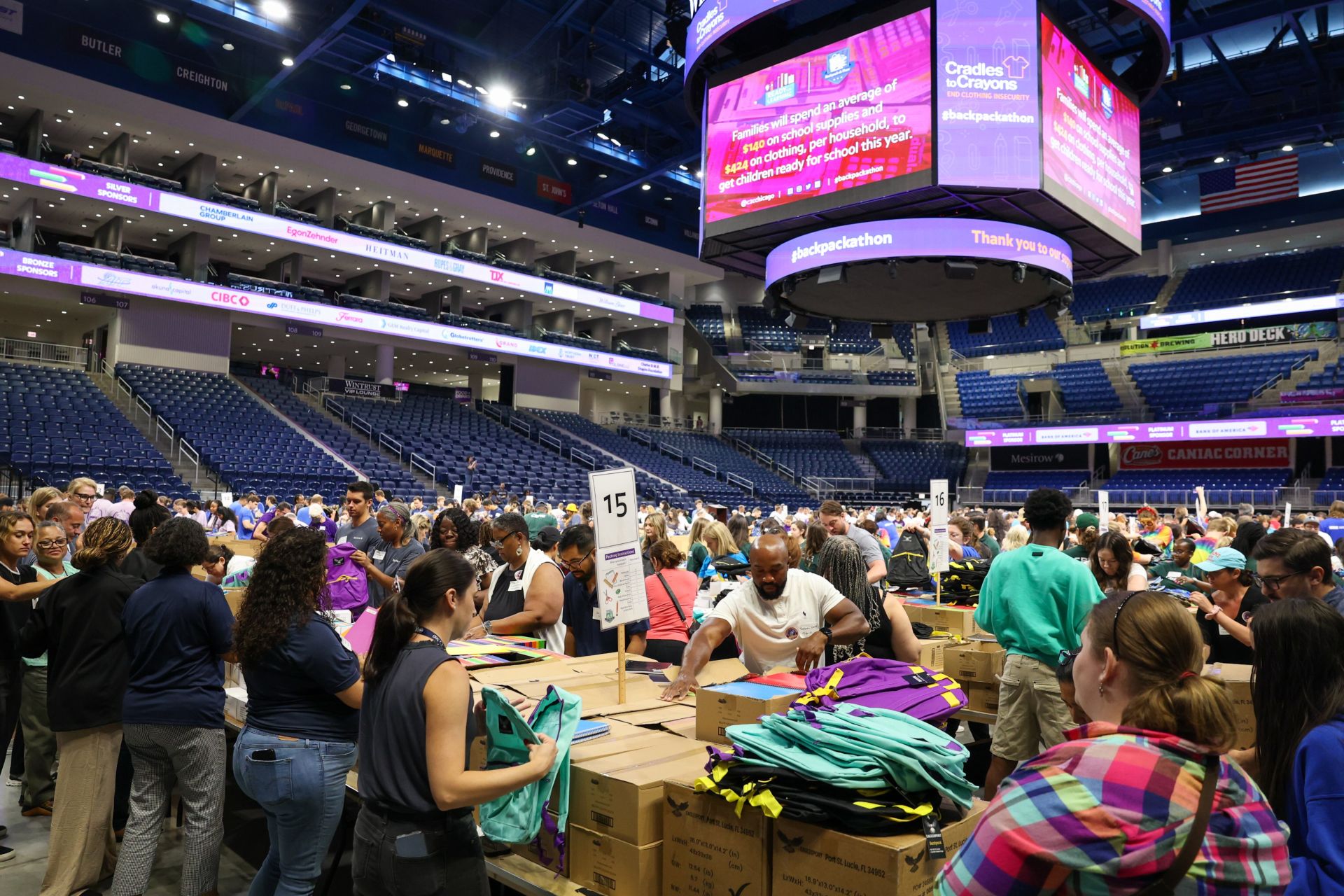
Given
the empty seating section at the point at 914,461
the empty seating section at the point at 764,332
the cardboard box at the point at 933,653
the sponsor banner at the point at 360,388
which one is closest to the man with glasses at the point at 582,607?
the cardboard box at the point at 933,653

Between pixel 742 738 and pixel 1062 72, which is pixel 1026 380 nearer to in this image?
Result: pixel 1062 72

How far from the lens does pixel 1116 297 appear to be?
121 ft

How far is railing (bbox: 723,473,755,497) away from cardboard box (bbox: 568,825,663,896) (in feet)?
97.6

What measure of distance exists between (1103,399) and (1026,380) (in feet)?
10.9

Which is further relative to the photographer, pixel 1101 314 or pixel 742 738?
pixel 1101 314

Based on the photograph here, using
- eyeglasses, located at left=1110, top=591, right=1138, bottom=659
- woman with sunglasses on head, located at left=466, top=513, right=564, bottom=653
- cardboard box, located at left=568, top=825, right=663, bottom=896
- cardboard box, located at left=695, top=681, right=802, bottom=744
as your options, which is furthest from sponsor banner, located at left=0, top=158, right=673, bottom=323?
eyeglasses, located at left=1110, top=591, right=1138, bottom=659

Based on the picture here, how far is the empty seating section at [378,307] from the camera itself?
89.9 feet

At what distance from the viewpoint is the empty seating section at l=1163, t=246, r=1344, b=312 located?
31344 mm

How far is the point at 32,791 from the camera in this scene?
487 centimetres

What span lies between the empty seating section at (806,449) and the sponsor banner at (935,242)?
25.0 metres

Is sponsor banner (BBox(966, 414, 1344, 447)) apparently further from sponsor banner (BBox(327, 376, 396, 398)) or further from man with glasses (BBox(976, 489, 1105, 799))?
man with glasses (BBox(976, 489, 1105, 799))

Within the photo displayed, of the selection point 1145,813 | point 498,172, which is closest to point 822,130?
point 1145,813

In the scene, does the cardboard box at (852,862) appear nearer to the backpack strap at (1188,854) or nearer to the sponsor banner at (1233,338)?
the backpack strap at (1188,854)

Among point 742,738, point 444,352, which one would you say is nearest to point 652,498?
point 444,352
